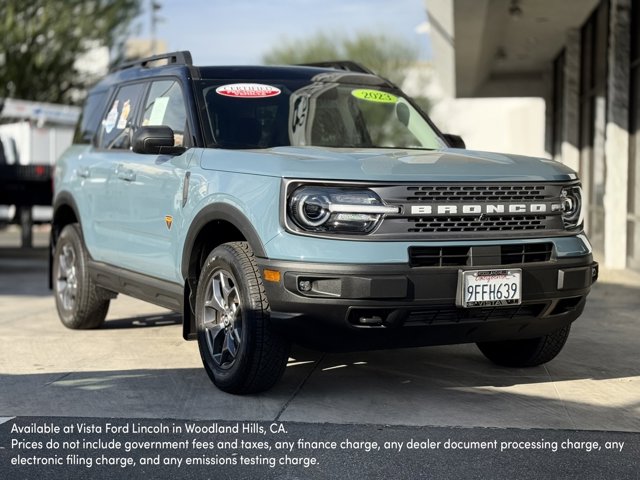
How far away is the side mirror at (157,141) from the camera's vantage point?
5.87m

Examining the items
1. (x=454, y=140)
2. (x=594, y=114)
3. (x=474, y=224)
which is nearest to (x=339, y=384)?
(x=474, y=224)

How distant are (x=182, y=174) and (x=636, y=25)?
886 centimetres

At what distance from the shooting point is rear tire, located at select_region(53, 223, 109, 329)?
25.0 feet

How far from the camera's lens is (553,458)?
438cm

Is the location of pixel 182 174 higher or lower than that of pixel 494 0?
lower

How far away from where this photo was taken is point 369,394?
5.56m

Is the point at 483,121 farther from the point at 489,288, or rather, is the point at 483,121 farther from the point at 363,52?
the point at 489,288

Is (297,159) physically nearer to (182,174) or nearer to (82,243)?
(182,174)

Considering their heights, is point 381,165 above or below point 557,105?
above

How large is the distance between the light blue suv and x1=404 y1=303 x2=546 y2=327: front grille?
0.01 meters

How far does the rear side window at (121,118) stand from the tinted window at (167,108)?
0.78ft

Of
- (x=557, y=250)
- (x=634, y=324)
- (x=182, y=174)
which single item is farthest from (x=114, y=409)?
(x=634, y=324)

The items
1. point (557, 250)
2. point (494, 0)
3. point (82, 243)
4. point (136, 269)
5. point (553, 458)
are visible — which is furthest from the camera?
point (494, 0)

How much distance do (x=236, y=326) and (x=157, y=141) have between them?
1.26 metres
